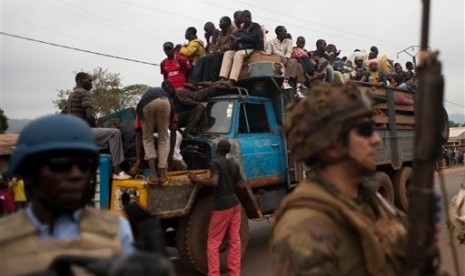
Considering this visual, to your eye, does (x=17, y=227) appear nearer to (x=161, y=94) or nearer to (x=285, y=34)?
(x=161, y=94)

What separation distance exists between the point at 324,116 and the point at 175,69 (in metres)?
6.57

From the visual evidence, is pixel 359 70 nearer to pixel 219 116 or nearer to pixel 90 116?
pixel 219 116

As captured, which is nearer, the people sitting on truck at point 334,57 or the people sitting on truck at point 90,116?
the people sitting on truck at point 90,116

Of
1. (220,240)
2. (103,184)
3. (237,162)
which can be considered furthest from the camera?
(237,162)

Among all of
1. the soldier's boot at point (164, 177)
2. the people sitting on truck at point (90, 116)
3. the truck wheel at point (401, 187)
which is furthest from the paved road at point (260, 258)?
the people sitting on truck at point (90, 116)

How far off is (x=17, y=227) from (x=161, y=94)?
15.2ft

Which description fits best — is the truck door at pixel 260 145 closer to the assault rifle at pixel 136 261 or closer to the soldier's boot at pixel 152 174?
the soldier's boot at pixel 152 174

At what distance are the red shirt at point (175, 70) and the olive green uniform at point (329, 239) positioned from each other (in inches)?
255

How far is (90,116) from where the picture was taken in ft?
20.4

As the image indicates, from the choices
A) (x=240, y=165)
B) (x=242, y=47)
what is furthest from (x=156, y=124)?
(x=242, y=47)

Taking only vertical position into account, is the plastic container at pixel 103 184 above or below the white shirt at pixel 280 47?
below

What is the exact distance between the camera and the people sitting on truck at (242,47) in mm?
8023

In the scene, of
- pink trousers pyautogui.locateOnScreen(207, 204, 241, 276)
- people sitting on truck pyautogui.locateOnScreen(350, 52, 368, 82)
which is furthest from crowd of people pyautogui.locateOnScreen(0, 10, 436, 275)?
people sitting on truck pyautogui.locateOnScreen(350, 52, 368, 82)

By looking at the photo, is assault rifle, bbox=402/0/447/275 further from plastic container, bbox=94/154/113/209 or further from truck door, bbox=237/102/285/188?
truck door, bbox=237/102/285/188
